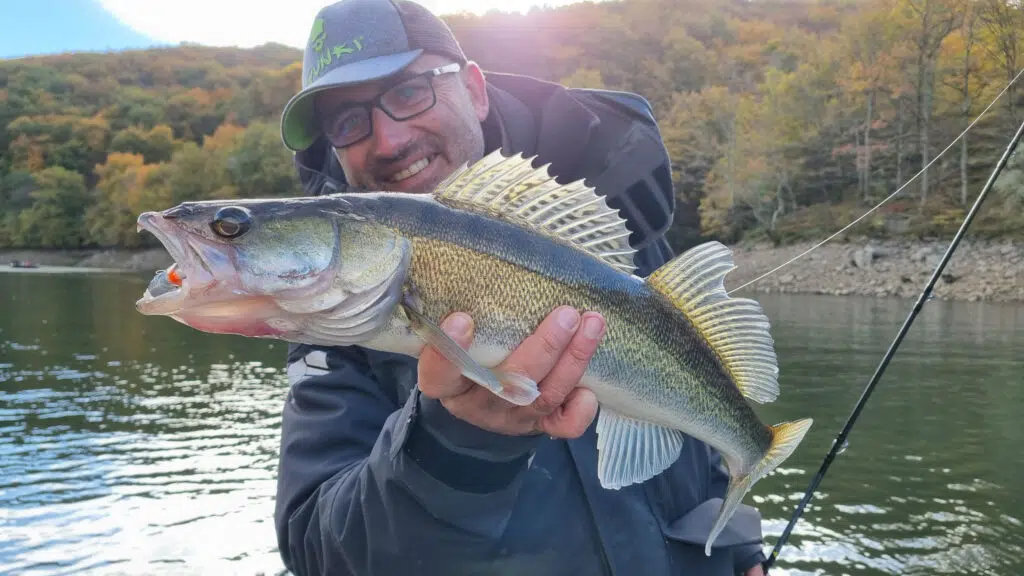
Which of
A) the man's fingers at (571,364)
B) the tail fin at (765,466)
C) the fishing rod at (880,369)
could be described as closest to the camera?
the man's fingers at (571,364)

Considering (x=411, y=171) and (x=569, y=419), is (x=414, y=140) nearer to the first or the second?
(x=411, y=171)

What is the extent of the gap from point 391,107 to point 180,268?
1.43m

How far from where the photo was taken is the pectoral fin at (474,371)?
6.41ft

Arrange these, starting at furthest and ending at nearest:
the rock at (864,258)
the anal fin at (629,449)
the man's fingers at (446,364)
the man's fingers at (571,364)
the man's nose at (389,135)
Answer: the rock at (864,258) → the man's nose at (389,135) → the anal fin at (629,449) → the man's fingers at (571,364) → the man's fingers at (446,364)

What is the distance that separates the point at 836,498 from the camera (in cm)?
1006

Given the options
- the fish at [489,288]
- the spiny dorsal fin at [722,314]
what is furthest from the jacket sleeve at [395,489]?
the spiny dorsal fin at [722,314]

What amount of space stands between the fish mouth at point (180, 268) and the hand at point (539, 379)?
620 mm

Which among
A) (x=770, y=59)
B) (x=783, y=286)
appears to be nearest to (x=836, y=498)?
(x=783, y=286)

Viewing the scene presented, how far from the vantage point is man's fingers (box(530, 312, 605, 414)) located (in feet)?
7.19

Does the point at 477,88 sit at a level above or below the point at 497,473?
above

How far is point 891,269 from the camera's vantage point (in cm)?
3700

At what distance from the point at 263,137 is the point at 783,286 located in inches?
2546

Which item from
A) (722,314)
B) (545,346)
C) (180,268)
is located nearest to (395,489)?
(545,346)

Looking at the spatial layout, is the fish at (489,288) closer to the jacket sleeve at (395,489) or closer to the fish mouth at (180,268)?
the fish mouth at (180,268)
